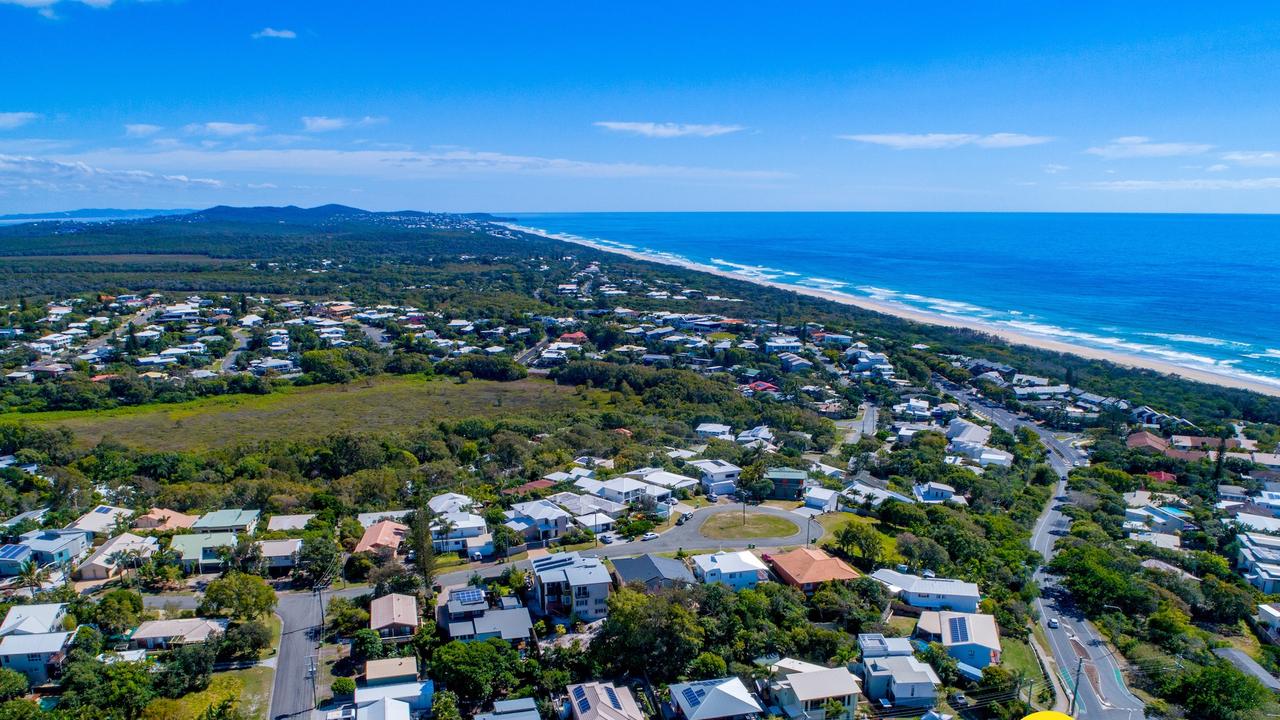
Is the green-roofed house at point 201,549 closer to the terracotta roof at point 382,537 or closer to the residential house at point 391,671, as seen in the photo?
the terracotta roof at point 382,537

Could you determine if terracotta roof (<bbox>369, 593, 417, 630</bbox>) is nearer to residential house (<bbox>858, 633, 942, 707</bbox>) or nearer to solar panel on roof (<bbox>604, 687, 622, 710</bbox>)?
solar panel on roof (<bbox>604, 687, 622, 710</bbox>)

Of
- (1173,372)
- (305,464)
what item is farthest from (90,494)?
(1173,372)

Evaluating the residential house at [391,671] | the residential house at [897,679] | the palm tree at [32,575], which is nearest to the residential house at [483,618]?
the residential house at [391,671]

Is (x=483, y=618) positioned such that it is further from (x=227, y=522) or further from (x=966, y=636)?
(x=966, y=636)

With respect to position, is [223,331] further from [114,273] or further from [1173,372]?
[1173,372]

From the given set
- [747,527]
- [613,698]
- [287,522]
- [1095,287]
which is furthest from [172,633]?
[1095,287]

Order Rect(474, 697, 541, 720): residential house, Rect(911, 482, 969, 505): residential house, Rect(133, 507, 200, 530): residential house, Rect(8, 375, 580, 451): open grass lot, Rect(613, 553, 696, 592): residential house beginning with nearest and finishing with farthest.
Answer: Rect(474, 697, 541, 720): residential house < Rect(613, 553, 696, 592): residential house < Rect(133, 507, 200, 530): residential house < Rect(911, 482, 969, 505): residential house < Rect(8, 375, 580, 451): open grass lot

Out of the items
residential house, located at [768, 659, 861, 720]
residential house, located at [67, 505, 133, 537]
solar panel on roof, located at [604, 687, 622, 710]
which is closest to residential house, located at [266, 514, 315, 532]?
residential house, located at [67, 505, 133, 537]
